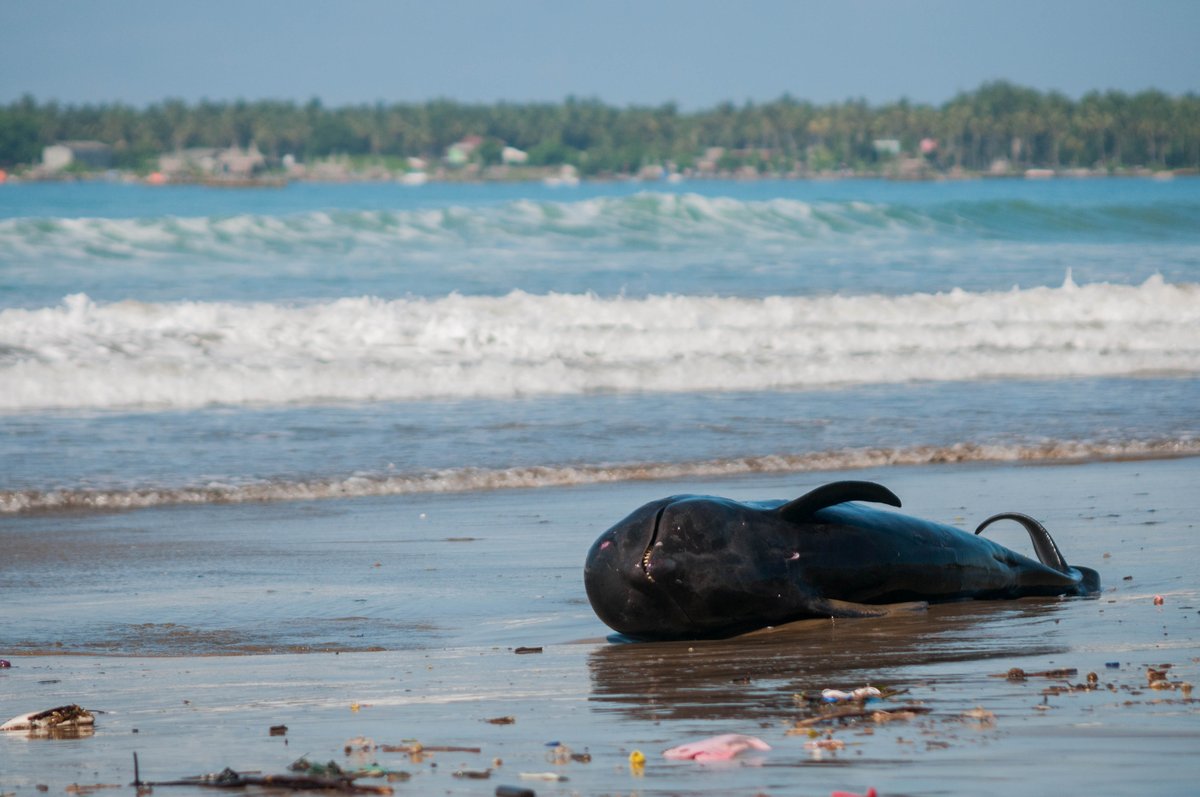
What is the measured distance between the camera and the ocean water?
11500mm

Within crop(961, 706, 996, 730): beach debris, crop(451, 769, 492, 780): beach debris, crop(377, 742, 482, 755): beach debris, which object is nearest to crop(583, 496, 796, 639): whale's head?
crop(961, 706, 996, 730): beach debris

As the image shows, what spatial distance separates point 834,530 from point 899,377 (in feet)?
33.3

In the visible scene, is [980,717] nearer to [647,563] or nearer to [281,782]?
[647,563]

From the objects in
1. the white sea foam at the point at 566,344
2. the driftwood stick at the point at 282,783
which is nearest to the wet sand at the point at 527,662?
the driftwood stick at the point at 282,783

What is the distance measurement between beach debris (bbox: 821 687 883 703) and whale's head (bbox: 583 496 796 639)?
40.0 inches

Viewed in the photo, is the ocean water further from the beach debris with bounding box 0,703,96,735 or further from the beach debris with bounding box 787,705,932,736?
the beach debris with bounding box 787,705,932,736

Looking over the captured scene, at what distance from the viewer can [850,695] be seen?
4797mm

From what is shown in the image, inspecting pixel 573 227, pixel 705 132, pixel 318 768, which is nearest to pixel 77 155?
pixel 705 132

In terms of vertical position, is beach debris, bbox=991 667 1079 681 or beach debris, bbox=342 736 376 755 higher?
beach debris, bbox=342 736 376 755

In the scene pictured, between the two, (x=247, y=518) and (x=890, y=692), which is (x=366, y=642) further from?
(x=247, y=518)

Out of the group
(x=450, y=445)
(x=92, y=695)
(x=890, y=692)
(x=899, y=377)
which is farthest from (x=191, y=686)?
(x=899, y=377)

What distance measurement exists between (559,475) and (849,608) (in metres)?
5.13

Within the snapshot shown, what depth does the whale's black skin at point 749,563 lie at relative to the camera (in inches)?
228

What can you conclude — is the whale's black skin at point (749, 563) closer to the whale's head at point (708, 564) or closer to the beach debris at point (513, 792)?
the whale's head at point (708, 564)
